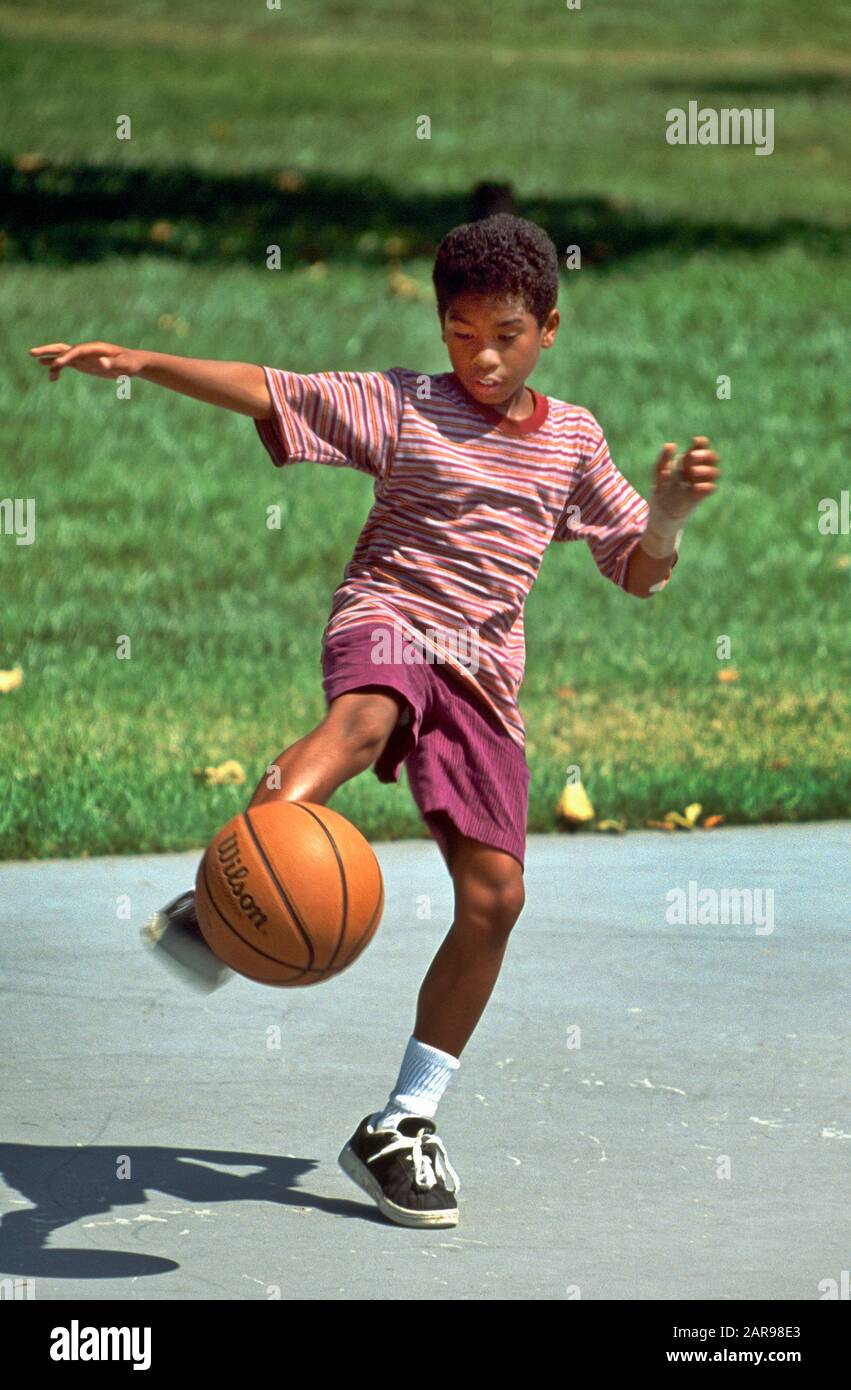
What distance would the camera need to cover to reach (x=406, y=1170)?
4.23m

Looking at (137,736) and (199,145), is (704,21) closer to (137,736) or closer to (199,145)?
(199,145)

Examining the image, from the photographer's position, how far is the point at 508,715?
4.53 meters

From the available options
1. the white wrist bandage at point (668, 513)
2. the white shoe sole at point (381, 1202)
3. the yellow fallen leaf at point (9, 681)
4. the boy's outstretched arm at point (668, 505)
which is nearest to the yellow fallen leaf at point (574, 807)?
the yellow fallen leaf at point (9, 681)

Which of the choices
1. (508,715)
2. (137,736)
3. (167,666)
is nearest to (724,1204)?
(508,715)

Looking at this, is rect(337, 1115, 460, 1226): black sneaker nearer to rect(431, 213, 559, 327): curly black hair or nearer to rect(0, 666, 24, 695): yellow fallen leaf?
rect(431, 213, 559, 327): curly black hair

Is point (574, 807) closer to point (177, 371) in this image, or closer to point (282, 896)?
point (177, 371)

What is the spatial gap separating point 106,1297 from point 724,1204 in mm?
1227

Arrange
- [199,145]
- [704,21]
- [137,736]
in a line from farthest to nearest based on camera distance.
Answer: [704,21] < [199,145] < [137,736]

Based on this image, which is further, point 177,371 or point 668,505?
point 668,505

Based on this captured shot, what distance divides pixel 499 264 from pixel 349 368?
26.5ft

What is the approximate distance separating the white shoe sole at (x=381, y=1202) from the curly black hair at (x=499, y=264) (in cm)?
169

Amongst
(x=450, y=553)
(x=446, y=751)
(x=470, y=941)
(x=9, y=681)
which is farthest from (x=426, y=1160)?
(x=9, y=681)

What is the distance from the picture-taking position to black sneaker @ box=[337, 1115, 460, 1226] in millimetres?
4195

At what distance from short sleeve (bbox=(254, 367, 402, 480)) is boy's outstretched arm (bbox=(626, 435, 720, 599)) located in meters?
0.55
